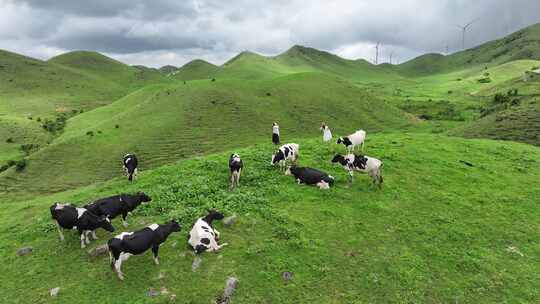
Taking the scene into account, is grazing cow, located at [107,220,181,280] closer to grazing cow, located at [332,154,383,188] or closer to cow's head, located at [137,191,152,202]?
cow's head, located at [137,191,152,202]

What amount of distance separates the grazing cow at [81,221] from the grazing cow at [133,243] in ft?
7.20

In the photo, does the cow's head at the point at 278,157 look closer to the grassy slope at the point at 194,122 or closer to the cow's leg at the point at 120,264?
the cow's leg at the point at 120,264

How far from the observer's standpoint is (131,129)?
4734 cm

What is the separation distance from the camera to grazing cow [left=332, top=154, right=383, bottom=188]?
1898 centimetres

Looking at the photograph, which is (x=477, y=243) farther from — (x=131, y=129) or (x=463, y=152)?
(x=131, y=129)

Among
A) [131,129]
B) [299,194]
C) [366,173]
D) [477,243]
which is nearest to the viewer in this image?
[477,243]

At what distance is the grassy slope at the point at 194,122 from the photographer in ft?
125

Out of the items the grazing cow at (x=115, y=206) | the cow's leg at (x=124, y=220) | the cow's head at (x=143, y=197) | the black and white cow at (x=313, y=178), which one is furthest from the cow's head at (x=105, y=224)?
the black and white cow at (x=313, y=178)

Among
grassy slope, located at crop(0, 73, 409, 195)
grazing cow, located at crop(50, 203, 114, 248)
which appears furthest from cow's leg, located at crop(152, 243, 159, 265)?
grassy slope, located at crop(0, 73, 409, 195)

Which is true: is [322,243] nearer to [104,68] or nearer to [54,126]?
[54,126]

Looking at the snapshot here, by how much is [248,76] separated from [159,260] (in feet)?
363

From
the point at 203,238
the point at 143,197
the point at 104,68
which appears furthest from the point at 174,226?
the point at 104,68

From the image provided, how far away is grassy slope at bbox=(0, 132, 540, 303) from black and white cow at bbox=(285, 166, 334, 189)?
0.52 meters

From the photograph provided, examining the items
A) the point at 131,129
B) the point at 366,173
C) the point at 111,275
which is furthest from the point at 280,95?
the point at 111,275
